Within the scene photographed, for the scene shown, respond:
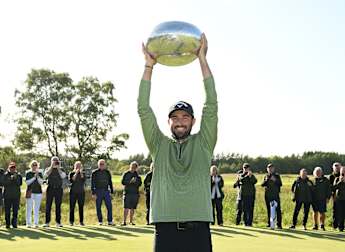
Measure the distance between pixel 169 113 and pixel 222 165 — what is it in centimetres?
5161

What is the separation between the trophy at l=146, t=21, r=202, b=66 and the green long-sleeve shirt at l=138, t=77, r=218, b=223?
34cm

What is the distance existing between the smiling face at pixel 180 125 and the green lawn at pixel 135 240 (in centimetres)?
694

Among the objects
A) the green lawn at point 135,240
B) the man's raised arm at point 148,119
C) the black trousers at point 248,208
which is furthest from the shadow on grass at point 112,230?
the man's raised arm at point 148,119

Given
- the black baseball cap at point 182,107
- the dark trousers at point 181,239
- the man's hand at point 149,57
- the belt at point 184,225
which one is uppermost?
the man's hand at point 149,57

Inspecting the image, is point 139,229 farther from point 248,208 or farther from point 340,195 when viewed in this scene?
point 340,195

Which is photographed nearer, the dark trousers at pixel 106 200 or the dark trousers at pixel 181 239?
the dark trousers at pixel 181 239

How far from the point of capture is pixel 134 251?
1077 centimetres

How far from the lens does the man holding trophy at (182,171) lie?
14.1 ft

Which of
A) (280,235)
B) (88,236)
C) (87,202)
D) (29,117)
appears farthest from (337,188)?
(29,117)

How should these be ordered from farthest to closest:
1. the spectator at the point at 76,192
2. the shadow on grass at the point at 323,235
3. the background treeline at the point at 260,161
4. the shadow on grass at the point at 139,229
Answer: the background treeline at the point at 260,161, the spectator at the point at 76,192, the shadow on grass at the point at 139,229, the shadow on grass at the point at 323,235

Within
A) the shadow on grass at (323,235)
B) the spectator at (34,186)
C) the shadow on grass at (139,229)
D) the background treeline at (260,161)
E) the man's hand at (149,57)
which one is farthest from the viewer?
the background treeline at (260,161)

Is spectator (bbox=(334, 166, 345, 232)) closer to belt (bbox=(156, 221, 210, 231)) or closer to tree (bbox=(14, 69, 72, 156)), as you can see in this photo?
belt (bbox=(156, 221, 210, 231))

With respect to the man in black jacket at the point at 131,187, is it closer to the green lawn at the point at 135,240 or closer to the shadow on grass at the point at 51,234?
the green lawn at the point at 135,240

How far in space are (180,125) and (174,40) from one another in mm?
751
